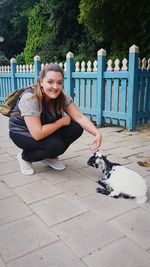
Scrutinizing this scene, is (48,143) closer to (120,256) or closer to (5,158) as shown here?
(5,158)

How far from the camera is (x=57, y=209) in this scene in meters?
2.55

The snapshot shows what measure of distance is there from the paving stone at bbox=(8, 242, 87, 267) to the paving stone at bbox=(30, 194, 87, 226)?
0.35m

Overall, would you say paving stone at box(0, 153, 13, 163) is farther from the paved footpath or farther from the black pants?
the black pants

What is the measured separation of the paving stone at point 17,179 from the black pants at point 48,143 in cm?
20

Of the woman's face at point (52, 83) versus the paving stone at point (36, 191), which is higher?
the woman's face at point (52, 83)

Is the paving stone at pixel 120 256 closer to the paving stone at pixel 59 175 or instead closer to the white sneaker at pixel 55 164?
the paving stone at pixel 59 175

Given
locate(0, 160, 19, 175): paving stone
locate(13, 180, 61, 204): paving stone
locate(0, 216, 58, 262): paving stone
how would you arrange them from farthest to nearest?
locate(0, 160, 19, 175): paving stone, locate(13, 180, 61, 204): paving stone, locate(0, 216, 58, 262): paving stone

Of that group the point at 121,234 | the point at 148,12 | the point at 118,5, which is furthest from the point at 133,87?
the point at 118,5

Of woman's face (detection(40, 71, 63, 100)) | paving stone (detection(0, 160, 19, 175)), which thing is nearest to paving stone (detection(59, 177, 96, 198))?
paving stone (detection(0, 160, 19, 175))

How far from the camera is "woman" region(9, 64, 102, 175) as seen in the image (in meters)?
2.97

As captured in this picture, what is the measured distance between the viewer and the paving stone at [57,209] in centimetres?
240

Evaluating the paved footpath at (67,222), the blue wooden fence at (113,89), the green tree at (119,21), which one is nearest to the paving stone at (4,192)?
the paved footpath at (67,222)

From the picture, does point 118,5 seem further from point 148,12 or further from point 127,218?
point 127,218

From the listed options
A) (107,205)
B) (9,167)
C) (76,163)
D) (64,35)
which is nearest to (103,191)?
(107,205)
